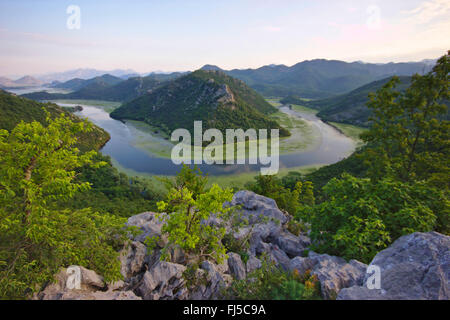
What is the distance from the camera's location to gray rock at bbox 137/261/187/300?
6984mm

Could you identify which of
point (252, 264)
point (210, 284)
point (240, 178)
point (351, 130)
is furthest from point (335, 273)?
point (351, 130)

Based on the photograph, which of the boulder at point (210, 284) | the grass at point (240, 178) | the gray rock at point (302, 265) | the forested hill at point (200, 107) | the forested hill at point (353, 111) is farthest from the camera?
the forested hill at point (353, 111)

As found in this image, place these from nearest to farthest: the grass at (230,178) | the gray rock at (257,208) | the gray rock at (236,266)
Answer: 1. the gray rock at (236,266)
2. the gray rock at (257,208)
3. the grass at (230,178)

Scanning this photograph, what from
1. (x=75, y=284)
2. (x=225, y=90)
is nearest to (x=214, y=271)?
(x=75, y=284)

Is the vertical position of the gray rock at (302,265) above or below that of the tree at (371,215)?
below

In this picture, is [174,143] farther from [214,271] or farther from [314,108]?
[314,108]

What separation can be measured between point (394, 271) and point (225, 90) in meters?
102

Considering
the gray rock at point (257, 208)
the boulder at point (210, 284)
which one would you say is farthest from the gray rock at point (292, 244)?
the boulder at point (210, 284)

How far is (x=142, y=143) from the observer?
7675 centimetres

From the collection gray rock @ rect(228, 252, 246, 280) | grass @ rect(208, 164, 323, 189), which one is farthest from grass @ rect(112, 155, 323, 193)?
gray rock @ rect(228, 252, 246, 280)

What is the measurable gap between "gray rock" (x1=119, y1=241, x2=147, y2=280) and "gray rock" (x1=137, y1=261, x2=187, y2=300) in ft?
3.51

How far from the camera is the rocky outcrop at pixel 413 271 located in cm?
550

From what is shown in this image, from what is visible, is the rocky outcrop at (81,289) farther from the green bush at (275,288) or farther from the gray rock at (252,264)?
the gray rock at (252,264)
